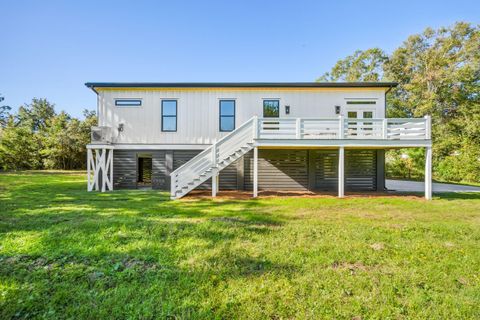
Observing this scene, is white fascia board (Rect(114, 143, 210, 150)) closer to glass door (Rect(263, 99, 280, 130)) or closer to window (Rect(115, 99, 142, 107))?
window (Rect(115, 99, 142, 107))

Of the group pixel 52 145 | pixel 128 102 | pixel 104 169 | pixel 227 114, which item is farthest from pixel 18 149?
pixel 227 114

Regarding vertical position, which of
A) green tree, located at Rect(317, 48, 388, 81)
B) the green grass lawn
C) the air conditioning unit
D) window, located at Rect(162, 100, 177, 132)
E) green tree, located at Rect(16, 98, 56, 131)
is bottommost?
the green grass lawn

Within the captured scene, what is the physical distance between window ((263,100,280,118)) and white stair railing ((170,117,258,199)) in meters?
2.25

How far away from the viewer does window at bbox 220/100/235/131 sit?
454 inches

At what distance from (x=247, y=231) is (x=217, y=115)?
7799mm

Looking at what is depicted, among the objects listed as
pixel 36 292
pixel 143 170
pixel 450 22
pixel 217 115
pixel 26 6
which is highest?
pixel 450 22

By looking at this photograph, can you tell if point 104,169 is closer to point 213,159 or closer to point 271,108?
point 213,159

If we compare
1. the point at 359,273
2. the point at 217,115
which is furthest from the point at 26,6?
the point at 359,273

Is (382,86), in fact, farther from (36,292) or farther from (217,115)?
(36,292)

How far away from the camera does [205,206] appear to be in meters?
7.45

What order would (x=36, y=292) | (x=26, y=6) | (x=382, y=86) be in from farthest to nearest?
(x=382, y=86) → (x=26, y=6) → (x=36, y=292)

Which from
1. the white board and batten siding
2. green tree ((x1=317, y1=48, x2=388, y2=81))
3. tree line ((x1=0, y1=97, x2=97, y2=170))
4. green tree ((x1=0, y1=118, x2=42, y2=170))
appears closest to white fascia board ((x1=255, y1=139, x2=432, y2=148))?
the white board and batten siding

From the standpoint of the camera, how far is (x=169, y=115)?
11602 millimetres

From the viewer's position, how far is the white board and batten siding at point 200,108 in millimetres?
11461
